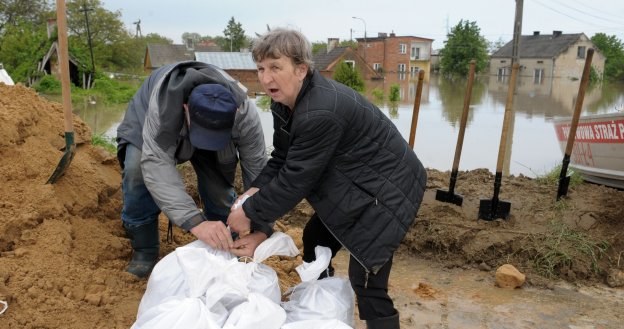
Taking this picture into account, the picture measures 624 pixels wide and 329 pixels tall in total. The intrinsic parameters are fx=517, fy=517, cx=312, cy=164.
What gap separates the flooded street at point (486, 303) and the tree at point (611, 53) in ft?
178

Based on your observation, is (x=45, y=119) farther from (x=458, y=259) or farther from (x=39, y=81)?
(x=39, y=81)

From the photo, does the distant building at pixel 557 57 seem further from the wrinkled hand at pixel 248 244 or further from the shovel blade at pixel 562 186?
the wrinkled hand at pixel 248 244

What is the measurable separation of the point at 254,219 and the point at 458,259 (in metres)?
2.84

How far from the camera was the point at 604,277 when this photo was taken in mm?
4164

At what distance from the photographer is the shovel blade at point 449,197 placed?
5.25 metres

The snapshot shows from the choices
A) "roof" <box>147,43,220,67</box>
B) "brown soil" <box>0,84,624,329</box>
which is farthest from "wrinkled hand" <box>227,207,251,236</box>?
"roof" <box>147,43,220,67</box>

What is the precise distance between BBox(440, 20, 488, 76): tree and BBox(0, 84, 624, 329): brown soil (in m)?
49.3

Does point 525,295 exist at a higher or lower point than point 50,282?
lower

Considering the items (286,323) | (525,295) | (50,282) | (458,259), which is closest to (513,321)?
(525,295)

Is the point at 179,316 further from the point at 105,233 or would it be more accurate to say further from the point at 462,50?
the point at 462,50

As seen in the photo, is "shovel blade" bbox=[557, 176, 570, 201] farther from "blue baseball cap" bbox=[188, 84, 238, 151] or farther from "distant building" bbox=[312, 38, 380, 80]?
"distant building" bbox=[312, 38, 380, 80]

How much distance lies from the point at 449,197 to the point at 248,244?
3353 mm

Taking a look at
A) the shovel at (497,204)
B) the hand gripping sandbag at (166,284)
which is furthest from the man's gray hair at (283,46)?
the shovel at (497,204)

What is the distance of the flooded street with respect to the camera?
3385 mm
